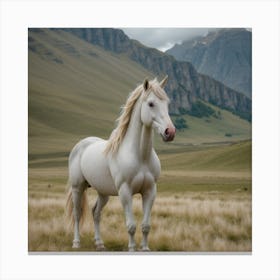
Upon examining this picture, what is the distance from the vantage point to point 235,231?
35.0 ft

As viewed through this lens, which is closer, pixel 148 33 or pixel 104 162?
pixel 104 162

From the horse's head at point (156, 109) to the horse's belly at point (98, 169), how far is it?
1460 millimetres

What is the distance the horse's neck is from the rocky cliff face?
611 cm

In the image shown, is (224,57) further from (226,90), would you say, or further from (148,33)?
(148,33)

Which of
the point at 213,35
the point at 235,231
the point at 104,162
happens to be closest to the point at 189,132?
the point at 213,35

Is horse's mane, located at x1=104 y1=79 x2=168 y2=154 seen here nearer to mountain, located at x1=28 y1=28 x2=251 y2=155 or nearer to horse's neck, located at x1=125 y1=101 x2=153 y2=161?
horse's neck, located at x1=125 y1=101 x2=153 y2=161

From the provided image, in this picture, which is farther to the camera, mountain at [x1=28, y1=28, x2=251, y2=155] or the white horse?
mountain at [x1=28, y1=28, x2=251, y2=155]

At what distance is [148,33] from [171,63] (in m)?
6.99

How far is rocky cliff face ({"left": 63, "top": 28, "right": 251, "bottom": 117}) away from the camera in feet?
50.9

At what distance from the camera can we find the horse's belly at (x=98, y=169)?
30.7 feet

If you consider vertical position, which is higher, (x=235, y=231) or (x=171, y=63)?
(x=171, y=63)

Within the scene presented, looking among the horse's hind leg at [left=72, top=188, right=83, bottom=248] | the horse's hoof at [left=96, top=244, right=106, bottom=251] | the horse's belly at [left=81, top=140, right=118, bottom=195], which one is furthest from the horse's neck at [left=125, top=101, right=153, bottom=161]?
the horse's hoof at [left=96, top=244, right=106, bottom=251]

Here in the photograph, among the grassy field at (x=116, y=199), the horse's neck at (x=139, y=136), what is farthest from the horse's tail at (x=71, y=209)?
the horse's neck at (x=139, y=136)

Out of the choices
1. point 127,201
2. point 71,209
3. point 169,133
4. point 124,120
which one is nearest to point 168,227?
point 71,209
